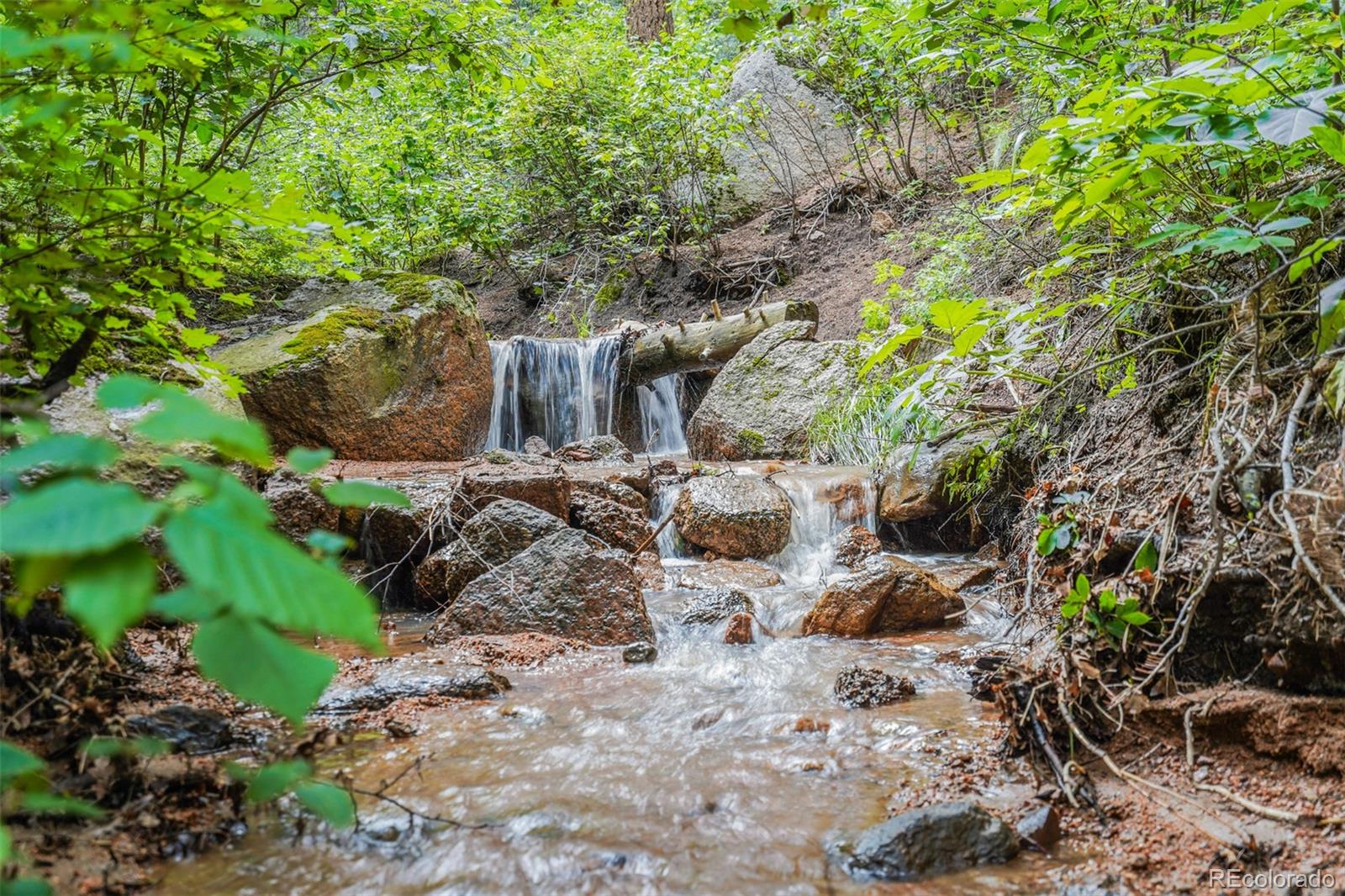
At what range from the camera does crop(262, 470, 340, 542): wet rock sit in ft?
15.8

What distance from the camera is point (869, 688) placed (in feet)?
10.3

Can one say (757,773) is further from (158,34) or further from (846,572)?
(846,572)

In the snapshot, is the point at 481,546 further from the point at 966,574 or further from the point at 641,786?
the point at 966,574

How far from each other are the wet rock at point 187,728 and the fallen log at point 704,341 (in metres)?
7.51

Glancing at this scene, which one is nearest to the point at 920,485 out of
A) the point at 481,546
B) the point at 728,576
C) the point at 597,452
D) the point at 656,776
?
the point at 728,576

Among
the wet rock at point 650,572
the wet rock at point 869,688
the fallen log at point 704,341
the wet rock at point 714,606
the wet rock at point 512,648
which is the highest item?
the fallen log at point 704,341

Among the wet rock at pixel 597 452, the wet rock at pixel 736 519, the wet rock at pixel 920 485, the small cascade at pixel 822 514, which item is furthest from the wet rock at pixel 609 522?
the wet rock at pixel 597 452

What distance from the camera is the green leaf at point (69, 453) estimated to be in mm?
750

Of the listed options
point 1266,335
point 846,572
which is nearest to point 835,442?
point 846,572

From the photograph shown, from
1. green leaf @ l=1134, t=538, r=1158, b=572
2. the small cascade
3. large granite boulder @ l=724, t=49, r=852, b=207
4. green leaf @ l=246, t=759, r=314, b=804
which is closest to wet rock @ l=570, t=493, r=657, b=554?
the small cascade

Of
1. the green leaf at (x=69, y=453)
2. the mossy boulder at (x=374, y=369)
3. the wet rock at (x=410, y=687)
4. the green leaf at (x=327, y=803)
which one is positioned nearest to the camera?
the green leaf at (x=69, y=453)

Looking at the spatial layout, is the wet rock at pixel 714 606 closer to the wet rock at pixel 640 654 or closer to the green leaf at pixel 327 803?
the wet rock at pixel 640 654

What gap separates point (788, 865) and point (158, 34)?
7.83ft

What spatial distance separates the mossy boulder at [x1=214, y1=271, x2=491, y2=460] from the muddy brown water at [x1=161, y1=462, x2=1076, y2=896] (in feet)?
13.9
